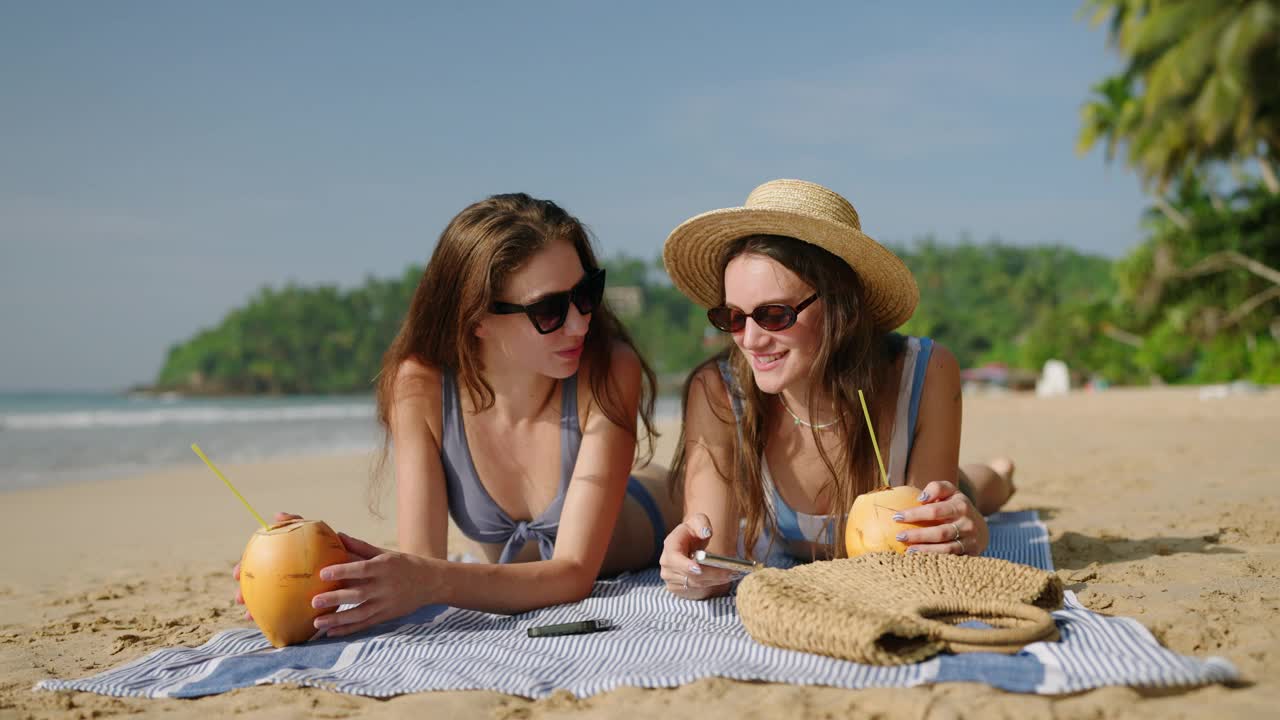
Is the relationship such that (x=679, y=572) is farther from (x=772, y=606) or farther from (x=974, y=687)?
(x=974, y=687)

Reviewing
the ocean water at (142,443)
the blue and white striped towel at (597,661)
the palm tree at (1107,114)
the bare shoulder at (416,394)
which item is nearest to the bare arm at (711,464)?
the blue and white striped towel at (597,661)

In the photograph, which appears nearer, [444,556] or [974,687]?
[974,687]

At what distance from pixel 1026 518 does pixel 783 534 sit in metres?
2.02

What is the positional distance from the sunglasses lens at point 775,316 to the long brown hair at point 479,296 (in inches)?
26.7

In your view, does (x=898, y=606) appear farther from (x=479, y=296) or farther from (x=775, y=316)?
(x=479, y=296)

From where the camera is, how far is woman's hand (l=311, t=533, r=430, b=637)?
9.20ft

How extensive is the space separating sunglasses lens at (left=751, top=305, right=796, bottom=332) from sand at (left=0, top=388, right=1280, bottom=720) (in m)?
1.26

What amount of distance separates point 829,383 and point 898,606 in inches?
43.5

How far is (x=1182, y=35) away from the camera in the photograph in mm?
24141

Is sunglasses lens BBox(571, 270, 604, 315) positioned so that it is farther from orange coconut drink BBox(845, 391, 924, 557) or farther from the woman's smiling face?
orange coconut drink BBox(845, 391, 924, 557)

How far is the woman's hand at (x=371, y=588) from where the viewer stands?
9.20ft

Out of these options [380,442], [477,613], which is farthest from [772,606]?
[380,442]

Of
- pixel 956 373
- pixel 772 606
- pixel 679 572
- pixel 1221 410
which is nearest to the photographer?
pixel 772 606

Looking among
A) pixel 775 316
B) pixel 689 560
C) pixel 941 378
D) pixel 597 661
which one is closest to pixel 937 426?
pixel 941 378
